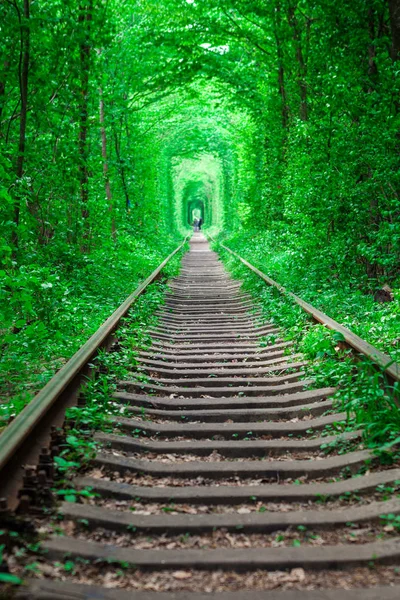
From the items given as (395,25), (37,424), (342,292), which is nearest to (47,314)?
(37,424)

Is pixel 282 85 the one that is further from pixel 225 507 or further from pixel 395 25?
pixel 225 507

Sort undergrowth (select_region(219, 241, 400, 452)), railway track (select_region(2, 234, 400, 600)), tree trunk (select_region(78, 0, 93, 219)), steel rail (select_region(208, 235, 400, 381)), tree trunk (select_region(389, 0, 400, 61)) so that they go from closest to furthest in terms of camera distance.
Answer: railway track (select_region(2, 234, 400, 600)), undergrowth (select_region(219, 241, 400, 452)), steel rail (select_region(208, 235, 400, 381)), tree trunk (select_region(389, 0, 400, 61)), tree trunk (select_region(78, 0, 93, 219))

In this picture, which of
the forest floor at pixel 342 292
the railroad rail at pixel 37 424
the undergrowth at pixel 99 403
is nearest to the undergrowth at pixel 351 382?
the forest floor at pixel 342 292

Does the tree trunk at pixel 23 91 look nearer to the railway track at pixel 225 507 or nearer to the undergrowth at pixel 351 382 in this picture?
the railway track at pixel 225 507

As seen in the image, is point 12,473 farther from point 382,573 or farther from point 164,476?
point 382,573

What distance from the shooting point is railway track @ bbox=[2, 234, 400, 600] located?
2439 millimetres

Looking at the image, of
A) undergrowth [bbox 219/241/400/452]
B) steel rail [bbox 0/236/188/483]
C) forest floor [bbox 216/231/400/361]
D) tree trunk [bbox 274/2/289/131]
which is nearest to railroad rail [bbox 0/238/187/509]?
Result: steel rail [bbox 0/236/188/483]

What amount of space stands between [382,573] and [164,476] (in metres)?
1.43

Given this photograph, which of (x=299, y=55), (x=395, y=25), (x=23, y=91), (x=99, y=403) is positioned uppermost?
(x=299, y=55)

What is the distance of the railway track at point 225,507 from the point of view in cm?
244

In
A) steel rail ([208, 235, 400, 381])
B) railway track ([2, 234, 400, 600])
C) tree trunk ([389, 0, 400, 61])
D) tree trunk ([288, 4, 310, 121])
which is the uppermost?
tree trunk ([288, 4, 310, 121])

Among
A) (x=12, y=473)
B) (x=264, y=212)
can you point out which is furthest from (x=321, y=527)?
(x=264, y=212)

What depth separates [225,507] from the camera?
3.12 m

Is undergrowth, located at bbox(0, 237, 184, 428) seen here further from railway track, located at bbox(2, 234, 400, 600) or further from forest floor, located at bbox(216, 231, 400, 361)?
forest floor, located at bbox(216, 231, 400, 361)
